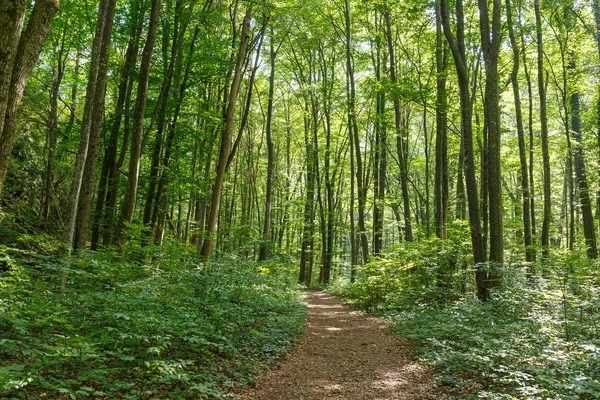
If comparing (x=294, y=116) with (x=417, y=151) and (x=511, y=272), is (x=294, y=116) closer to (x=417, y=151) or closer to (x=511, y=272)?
(x=417, y=151)

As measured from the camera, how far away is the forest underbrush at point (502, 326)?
4.52 metres

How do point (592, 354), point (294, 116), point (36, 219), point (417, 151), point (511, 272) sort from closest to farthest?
point (592, 354) < point (511, 272) < point (36, 219) < point (294, 116) < point (417, 151)

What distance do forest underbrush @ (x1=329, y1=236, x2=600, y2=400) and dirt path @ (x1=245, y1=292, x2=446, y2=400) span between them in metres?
0.37

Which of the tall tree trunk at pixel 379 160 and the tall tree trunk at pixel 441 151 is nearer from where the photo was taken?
the tall tree trunk at pixel 441 151

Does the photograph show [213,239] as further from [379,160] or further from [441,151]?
[379,160]

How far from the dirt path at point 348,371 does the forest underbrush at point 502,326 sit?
37 centimetres

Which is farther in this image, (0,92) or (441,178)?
(441,178)

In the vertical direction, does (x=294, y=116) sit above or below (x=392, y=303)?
above

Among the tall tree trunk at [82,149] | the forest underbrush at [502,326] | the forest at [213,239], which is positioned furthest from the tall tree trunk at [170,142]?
the forest underbrush at [502,326]

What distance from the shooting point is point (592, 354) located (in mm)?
4758

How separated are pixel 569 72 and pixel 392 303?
14278mm

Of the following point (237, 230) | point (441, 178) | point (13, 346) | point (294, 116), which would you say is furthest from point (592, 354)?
point (294, 116)

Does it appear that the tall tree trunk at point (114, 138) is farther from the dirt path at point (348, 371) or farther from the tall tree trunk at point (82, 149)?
the dirt path at point (348, 371)

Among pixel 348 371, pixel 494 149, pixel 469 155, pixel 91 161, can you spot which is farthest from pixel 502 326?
pixel 91 161
